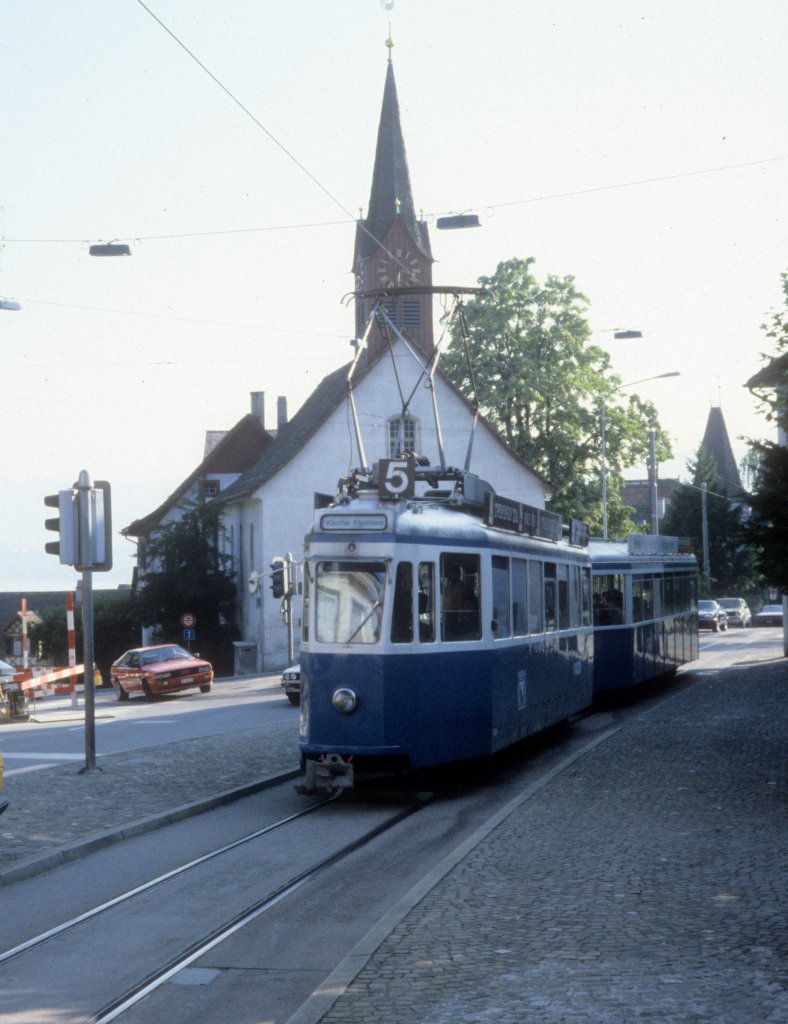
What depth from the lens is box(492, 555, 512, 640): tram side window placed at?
15.0 meters

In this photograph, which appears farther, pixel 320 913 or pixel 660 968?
pixel 320 913

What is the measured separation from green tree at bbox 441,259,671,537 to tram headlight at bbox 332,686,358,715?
3896 cm

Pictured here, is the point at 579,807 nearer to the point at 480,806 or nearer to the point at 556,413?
the point at 480,806

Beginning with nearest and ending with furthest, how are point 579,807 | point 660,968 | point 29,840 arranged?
1. point 660,968
2. point 29,840
3. point 579,807

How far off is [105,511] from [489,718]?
497 cm

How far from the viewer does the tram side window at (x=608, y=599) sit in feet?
83.1

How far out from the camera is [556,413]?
53938mm

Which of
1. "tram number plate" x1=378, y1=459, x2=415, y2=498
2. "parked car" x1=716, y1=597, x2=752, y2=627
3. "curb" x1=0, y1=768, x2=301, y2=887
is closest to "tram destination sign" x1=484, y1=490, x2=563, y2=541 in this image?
"tram number plate" x1=378, y1=459, x2=415, y2=498


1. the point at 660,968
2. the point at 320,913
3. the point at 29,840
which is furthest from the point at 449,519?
the point at 660,968

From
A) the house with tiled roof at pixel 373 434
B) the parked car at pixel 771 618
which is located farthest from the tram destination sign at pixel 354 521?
the parked car at pixel 771 618

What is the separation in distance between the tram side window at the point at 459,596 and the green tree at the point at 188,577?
3979 cm

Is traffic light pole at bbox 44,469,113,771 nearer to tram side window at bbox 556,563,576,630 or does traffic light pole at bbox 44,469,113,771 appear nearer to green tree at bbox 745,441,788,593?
tram side window at bbox 556,563,576,630

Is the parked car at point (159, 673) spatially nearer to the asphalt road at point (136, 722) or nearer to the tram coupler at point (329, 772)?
the asphalt road at point (136, 722)

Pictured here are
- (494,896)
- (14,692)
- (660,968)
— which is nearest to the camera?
(660,968)
